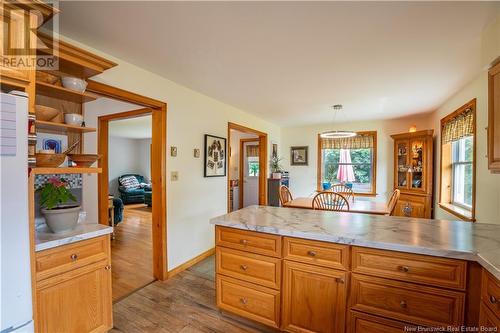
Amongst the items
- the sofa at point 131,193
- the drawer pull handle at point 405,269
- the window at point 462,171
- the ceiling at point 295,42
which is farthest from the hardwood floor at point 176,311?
the sofa at point 131,193

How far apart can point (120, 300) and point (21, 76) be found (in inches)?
82.6

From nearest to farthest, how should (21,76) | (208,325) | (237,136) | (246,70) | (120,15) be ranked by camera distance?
(21,76), (120,15), (208,325), (246,70), (237,136)

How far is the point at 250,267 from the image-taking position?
178 centimetres

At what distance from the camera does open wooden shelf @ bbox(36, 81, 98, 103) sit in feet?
5.21

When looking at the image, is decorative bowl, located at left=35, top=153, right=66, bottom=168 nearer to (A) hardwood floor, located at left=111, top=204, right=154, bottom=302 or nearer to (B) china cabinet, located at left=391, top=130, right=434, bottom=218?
(A) hardwood floor, located at left=111, top=204, right=154, bottom=302

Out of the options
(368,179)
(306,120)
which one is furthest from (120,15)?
(368,179)

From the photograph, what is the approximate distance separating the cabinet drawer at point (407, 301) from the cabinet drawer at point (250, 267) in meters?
0.53

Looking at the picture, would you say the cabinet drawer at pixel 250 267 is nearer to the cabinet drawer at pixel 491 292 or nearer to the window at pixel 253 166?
the cabinet drawer at pixel 491 292

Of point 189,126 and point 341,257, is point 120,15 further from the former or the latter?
point 341,257

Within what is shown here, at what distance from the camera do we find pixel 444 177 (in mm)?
3711

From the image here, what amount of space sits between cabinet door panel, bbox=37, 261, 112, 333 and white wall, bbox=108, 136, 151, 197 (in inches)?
276

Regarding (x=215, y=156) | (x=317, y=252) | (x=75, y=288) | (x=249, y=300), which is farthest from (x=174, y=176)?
(x=317, y=252)

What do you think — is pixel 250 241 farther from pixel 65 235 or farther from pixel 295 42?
pixel 295 42

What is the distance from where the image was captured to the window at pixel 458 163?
2816mm
